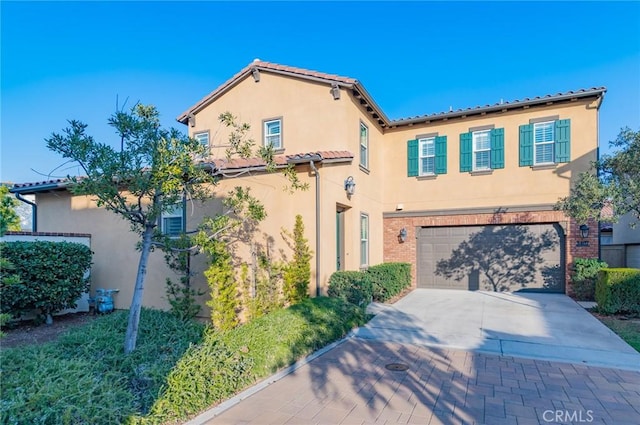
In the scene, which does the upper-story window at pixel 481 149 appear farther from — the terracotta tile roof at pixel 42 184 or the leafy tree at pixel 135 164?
the terracotta tile roof at pixel 42 184

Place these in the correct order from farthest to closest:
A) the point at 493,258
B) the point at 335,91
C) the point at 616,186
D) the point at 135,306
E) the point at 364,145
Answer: the point at 493,258
the point at 364,145
the point at 335,91
the point at 616,186
the point at 135,306

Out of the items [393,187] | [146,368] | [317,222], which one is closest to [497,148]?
[393,187]

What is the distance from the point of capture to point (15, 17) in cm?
657

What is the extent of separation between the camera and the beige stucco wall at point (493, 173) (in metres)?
11.5

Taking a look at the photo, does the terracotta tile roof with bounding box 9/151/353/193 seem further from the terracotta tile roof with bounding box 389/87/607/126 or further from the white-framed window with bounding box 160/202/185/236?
the terracotta tile roof with bounding box 389/87/607/126

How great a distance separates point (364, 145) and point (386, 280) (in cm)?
450

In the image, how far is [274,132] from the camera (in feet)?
39.4

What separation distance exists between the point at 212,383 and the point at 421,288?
10.7 metres

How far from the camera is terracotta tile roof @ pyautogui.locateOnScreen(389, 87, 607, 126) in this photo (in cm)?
1117

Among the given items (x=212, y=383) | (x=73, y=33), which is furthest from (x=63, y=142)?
(x=73, y=33)

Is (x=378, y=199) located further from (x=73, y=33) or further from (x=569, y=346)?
(x=73, y=33)

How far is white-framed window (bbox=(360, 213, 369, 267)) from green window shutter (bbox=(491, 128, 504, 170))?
193 inches

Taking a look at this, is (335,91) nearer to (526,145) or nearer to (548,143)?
(526,145)

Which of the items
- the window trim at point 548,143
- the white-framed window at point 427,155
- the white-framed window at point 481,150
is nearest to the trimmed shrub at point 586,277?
the window trim at point 548,143
